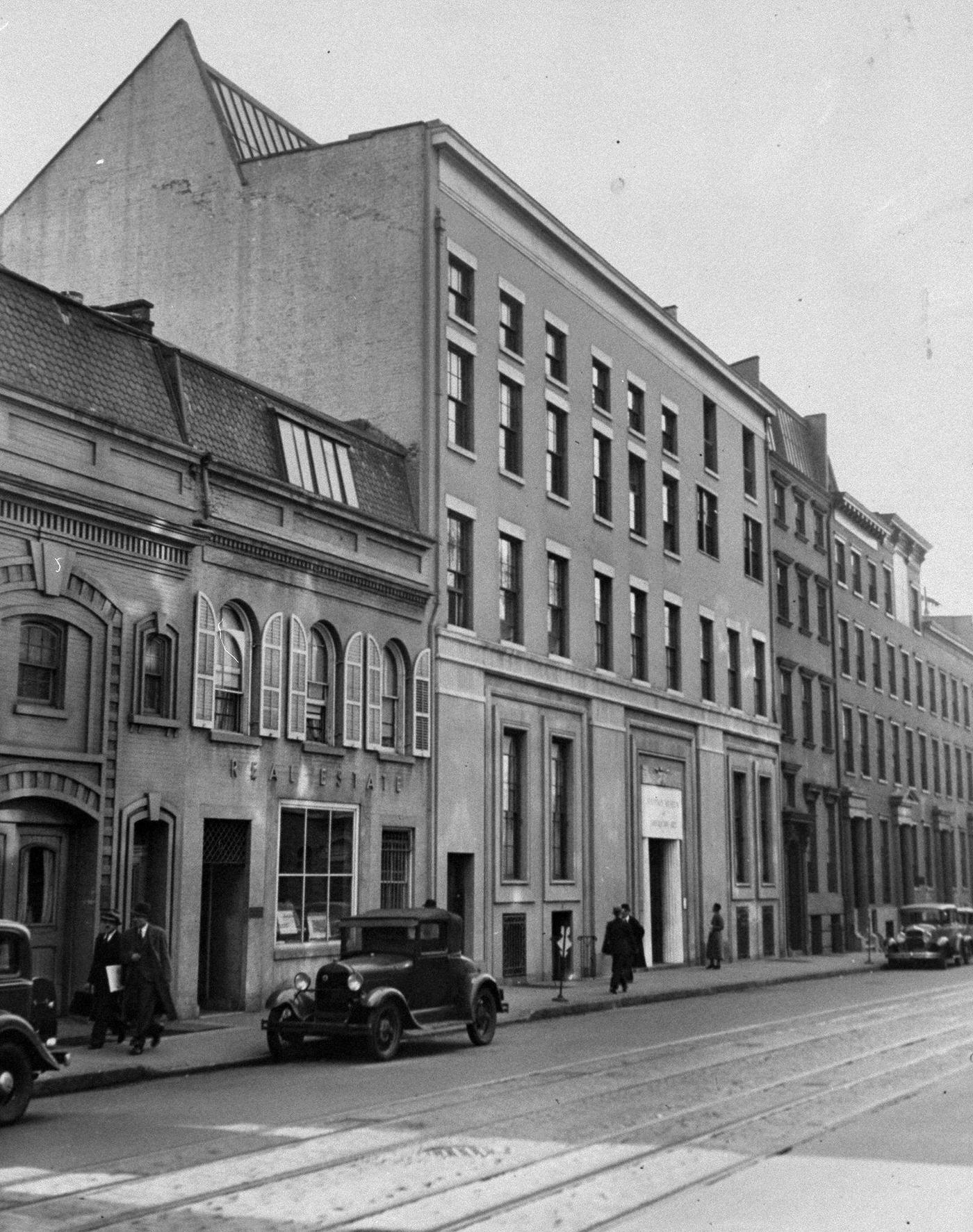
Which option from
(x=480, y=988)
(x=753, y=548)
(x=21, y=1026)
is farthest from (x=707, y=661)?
(x=21, y=1026)

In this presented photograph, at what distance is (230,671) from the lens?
74.1 feet

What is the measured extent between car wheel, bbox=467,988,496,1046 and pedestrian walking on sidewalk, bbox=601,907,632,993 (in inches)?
338

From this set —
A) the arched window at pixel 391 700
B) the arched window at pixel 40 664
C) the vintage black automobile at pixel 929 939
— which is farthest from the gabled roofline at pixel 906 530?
the arched window at pixel 40 664

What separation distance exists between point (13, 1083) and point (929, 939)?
3460 centimetres

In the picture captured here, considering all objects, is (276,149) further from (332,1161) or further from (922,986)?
(332,1161)

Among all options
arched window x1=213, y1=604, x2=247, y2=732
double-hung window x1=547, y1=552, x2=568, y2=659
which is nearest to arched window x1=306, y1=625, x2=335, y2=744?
arched window x1=213, y1=604, x2=247, y2=732

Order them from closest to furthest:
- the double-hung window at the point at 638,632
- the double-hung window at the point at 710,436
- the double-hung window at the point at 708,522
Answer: the double-hung window at the point at 638,632 → the double-hung window at the point at 708,522 → the double-hung window at the point at 710,436

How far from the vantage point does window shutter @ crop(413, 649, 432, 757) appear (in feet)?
88.9

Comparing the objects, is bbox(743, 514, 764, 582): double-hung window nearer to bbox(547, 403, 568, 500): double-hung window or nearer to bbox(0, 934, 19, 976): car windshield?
bbox(547, 403, 568, 500): double-hung window

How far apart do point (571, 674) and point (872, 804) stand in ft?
84.7

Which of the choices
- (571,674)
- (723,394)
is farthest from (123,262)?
(723,394)

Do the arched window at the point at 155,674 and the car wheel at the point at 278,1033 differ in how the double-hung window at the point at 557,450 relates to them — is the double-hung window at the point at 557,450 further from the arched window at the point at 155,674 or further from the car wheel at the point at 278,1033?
the car wheel at the point at 278,1033

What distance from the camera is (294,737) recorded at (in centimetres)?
2359

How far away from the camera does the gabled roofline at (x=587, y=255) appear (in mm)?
30516
